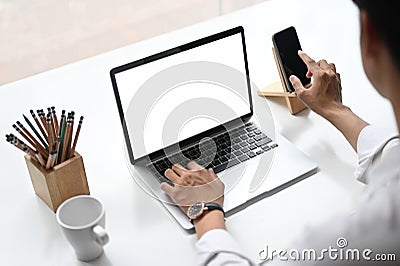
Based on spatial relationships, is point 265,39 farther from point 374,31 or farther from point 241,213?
point 374,31

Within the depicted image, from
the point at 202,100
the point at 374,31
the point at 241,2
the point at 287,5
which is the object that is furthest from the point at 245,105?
the point at 241,2

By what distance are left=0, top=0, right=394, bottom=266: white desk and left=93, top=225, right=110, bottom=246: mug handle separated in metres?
0.06

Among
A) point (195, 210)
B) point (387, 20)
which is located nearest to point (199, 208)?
point (195, 210)

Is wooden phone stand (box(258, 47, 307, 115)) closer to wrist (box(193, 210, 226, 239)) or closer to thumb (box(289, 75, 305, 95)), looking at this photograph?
thumb (box(289, 75, 305, 95))

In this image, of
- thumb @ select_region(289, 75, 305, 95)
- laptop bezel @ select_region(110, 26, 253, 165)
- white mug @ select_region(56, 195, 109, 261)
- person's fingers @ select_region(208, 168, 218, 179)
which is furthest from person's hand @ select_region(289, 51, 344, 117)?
white mug @ select_region(56, 195, 109, 261)

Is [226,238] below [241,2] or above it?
above

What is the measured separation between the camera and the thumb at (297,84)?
1337mm

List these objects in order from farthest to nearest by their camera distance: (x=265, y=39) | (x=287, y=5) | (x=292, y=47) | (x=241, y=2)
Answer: (x=241, y=2) < (x=287, y=5) < (x=265, y=39) < (x=292, y=47)

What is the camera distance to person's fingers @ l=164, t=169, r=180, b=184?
47.3 inches

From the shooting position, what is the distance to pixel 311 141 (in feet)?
4.33

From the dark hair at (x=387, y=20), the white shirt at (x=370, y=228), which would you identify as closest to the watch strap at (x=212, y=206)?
the white shirt at (x=370, y=228)

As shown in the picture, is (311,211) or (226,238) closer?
(226,238)

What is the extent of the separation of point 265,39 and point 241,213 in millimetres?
624

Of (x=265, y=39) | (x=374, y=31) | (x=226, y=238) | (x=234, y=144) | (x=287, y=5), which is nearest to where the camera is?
(x=374, y=31)
